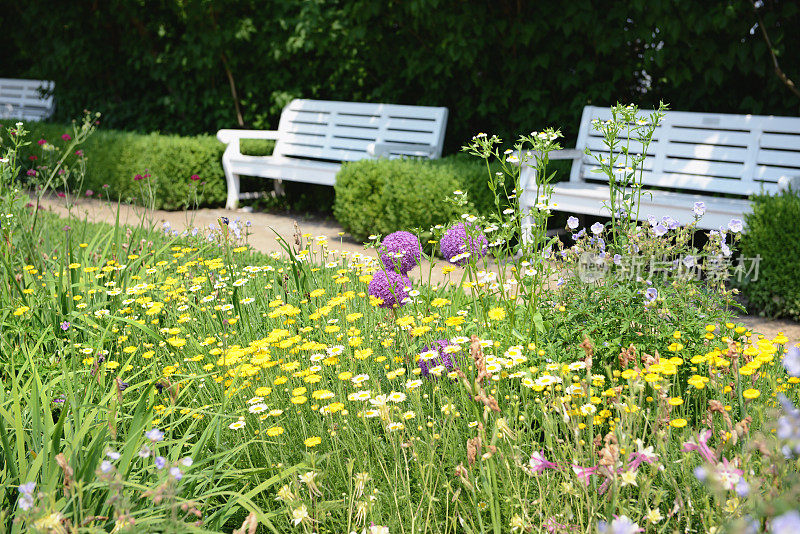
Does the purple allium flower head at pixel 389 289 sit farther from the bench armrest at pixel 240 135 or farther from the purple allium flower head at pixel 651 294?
the bench armrest at pixel 240 135

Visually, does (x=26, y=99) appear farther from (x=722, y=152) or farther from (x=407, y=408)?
(x=407, y=408)

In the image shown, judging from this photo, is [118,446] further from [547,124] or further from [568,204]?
[547,124]

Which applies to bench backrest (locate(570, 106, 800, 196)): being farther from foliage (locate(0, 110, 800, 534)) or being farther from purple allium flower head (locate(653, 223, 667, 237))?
foliage (locate(0, 110, 800, 534))

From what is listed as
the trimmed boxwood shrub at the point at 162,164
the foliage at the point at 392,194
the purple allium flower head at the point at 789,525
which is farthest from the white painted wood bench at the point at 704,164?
the purple allium flower head at the point at 789,525

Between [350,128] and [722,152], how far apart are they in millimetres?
3419

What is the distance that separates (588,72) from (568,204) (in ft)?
5.33

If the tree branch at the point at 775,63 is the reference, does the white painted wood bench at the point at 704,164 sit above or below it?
below

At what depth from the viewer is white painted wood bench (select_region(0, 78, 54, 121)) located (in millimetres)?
10484

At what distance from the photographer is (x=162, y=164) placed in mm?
7379

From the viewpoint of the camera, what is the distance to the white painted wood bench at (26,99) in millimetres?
10484

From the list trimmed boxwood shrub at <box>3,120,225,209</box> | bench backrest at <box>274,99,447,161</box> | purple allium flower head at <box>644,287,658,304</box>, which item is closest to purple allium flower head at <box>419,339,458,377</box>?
purple allium flower head at <box>644,287,658,304</box>

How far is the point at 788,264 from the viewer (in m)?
4.00

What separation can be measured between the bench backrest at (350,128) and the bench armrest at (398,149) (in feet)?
0.09

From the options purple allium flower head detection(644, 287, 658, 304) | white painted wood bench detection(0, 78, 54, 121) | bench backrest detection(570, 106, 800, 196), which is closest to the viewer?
purple allium flower head detection(644, 287, 658, 304)
